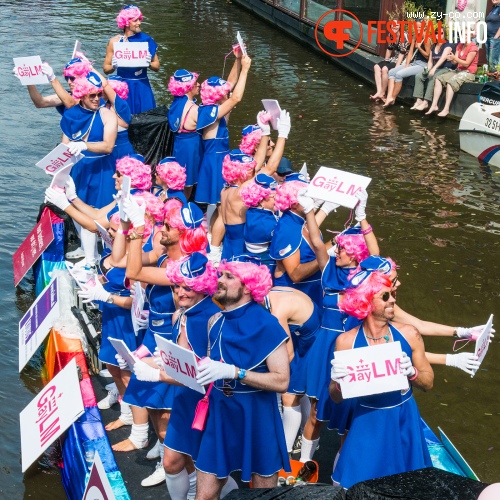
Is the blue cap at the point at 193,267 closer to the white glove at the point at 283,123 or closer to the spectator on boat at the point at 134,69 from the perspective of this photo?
the white glove at the point at 283,123

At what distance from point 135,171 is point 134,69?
448 cm

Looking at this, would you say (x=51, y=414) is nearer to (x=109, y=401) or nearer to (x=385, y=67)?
(x=109, y=401)

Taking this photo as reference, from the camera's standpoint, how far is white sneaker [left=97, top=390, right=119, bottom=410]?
261 inches

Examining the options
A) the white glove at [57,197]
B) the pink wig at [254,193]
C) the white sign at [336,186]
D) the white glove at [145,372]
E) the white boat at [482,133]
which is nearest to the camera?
the white glove at [145,372]

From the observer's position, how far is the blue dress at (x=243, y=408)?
450cm

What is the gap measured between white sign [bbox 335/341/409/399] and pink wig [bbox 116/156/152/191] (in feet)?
10.3

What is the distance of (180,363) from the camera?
442 centimetres

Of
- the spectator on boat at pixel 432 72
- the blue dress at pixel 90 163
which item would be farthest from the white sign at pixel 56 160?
the spectator on boat at pixel 432 72

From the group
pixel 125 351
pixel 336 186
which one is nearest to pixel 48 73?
pixel 336 186

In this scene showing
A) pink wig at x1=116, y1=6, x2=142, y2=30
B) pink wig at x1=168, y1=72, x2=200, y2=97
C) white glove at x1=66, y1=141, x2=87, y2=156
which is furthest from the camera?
pink wig at x1=116, y1=6, x2=142, y2=30

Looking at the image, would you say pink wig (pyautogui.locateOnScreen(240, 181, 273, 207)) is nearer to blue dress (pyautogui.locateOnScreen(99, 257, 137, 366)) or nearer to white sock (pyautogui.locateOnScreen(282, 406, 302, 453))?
blue dress (pyautogui.locateOnScreen(99, 257, 137, 366))

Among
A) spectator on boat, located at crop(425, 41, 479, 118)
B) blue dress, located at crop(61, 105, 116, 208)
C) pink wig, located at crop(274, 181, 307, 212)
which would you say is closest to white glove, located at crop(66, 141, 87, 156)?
blue dress, located at crop(61, 105, 116, 208)

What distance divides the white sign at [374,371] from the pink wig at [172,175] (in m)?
3.45

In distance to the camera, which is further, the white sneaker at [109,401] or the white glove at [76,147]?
the white glove at [76,147]
